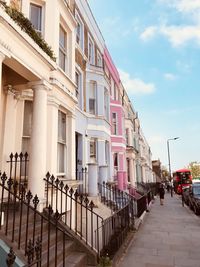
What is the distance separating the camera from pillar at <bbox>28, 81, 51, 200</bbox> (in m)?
5.66

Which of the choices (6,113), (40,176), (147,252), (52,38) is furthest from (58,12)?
(147,252)

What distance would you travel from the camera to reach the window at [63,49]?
330 inches

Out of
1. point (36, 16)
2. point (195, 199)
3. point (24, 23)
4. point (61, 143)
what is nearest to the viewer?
point (24, 23)

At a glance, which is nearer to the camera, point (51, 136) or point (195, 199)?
point (51, 136)

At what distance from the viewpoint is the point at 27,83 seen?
20.8ft

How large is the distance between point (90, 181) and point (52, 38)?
5.08 m

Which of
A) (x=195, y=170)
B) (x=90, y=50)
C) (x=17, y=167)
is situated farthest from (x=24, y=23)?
(x=195, y=170)

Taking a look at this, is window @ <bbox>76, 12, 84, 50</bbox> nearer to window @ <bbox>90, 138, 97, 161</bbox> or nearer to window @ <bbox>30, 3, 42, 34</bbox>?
window @ <bbox>90, 138, 97, 161</bbox>

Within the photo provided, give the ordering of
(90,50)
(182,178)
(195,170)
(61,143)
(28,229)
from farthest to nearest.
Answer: (195,170)
(182,178)
(90,50)
(61,143)
(28,229)

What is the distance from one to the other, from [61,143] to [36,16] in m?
4.13

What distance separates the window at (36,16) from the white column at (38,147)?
94.4 inches

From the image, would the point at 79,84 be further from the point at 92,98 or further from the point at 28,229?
the point at 28,229

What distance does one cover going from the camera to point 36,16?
7.39 metres

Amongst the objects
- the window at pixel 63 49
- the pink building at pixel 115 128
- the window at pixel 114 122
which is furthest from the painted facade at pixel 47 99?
the window at pixel 114 122
